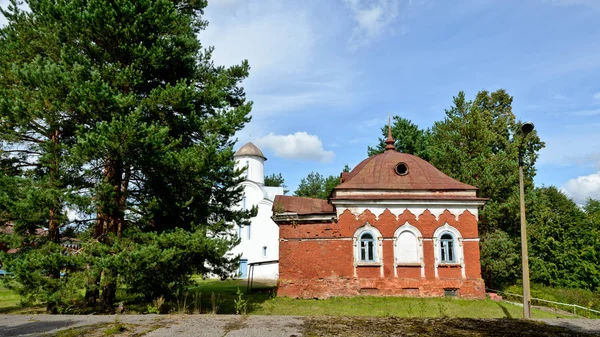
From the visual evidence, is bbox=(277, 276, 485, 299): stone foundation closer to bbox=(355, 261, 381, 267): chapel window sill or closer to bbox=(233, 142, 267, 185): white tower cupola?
bbox=(355, 261, 381, 267): chapel window sill

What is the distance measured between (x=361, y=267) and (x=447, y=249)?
169 inches

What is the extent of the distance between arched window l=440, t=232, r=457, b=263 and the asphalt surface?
12219 millimetres

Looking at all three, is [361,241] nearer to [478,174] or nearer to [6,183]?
[478,174]

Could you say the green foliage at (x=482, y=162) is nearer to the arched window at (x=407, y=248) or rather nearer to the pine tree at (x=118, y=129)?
the arched window at (x=407, y=248)

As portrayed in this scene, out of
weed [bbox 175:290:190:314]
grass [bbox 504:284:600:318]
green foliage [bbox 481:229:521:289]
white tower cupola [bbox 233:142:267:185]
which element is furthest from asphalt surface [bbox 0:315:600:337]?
white tower cupola [bbox 233:142:267:185]

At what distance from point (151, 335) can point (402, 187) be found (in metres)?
15.5

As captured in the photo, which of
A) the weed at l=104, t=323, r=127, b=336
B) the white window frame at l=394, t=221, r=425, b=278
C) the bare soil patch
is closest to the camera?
the bare soil patch

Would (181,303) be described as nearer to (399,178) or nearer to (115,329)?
(115,329)

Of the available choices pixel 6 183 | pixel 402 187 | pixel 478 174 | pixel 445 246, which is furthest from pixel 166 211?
pixel 478 174

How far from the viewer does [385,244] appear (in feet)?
61.6

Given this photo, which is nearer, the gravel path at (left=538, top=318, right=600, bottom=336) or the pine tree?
the gravel path at (left=538, top=318, right=600, bottom=336)

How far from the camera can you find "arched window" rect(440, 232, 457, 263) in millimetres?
18748

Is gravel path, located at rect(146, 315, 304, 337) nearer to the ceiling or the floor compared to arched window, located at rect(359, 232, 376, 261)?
nearer to the floor

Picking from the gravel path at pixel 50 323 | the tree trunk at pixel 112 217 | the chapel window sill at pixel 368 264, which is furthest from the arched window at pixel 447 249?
the gravel path at pixel 50 323
